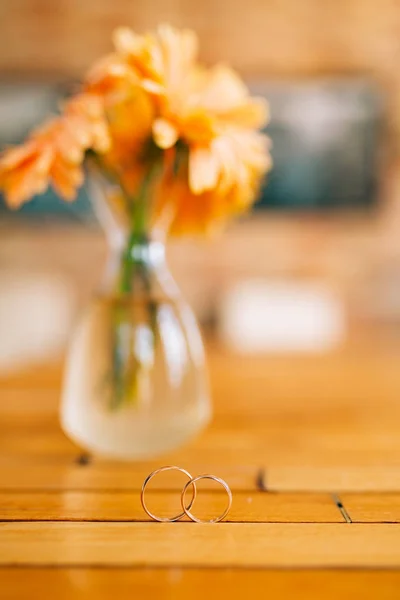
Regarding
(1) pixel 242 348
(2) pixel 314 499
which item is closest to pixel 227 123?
(2) pixel 314 499

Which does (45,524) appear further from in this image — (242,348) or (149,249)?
(242,348)

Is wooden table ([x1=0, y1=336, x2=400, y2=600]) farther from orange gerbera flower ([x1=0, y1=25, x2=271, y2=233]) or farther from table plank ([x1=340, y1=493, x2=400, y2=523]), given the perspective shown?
orange gerbera flower ([x1=0, y1=25, x2=271, y2=233])

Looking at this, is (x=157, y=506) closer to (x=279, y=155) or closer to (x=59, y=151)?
(x=59, y=151)

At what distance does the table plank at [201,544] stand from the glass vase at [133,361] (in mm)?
153

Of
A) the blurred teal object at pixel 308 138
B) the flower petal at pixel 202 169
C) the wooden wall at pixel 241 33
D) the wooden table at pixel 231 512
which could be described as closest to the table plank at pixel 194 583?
the wooden table at pixel 231 512

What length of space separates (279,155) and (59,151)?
8.52ft

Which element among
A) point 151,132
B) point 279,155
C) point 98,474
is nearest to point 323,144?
point 279,155

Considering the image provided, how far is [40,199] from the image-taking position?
2975 mm

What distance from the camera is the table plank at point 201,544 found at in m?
0.42

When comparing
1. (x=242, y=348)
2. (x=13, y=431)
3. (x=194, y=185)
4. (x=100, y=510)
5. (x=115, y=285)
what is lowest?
(x=242, y=348)

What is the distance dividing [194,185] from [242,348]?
2200 millimetres

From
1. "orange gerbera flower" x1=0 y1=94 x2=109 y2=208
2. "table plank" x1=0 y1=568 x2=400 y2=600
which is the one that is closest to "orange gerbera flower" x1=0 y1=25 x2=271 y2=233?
"orange gerbera flower" x1=0 y1=94 x2=109 y2=208

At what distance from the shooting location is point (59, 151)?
56 cm

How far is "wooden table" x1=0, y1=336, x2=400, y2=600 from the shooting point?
40 centimetres
